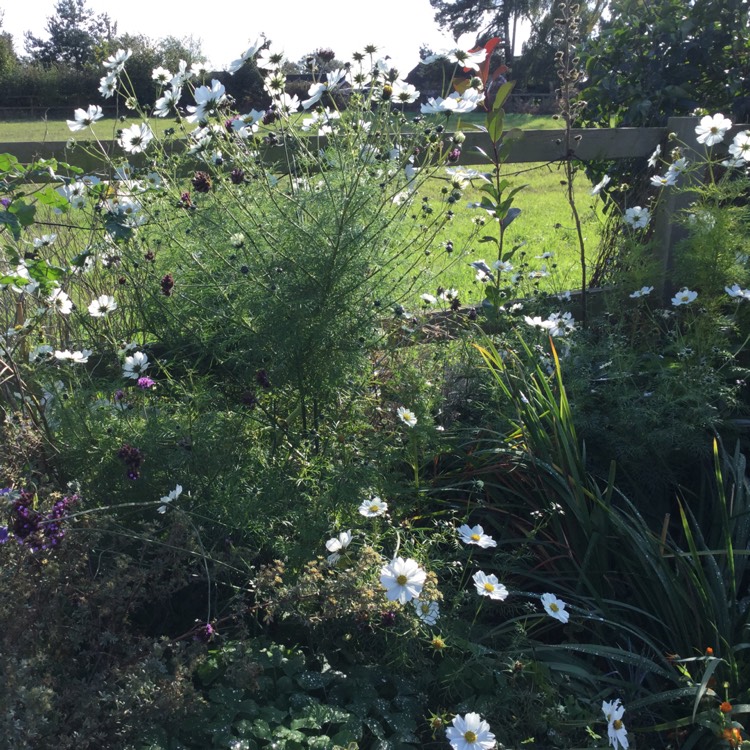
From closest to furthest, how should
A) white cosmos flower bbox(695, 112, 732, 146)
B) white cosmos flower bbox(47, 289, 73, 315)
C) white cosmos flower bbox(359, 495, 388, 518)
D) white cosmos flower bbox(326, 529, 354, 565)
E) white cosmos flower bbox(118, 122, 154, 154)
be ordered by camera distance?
white cosmos flower bbox(326, 529, 354, 565) → white cosmos flower bbox(359, 495, 388, 518) → white cosmos flower bbox(47, 289, 73, 315) → white cosmos flower bbox(118, 122, 154, 154) → white cosmos flower bbox(695, 112, 732, 146)

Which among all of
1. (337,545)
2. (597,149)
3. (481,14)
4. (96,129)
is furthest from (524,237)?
(481,14)

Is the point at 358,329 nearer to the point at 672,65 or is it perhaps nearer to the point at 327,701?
the point at 327,701

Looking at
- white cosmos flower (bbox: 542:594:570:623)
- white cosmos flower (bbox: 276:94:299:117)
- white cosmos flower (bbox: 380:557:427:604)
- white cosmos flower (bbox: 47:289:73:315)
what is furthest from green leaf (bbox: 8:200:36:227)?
white cosmos flower (bbox: 542:594:570:623)

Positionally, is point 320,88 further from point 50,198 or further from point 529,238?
point 529,238

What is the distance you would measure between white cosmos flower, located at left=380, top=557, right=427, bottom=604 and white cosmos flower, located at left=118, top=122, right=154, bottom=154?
180 centimetres

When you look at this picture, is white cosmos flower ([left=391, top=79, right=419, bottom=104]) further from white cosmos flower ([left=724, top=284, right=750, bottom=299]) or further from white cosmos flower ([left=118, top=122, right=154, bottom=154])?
white cosmos flower ([left=724, top=284, right=750, bottom=299])

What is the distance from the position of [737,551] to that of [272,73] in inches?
81.1

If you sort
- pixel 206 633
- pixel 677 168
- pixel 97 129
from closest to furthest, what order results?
pixel 206 633 → pixel 677 168 → pixel 97 129

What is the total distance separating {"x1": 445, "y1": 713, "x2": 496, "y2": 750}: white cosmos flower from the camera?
5.27 feet

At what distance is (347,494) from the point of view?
2.14 metres

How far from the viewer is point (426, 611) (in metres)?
1.79

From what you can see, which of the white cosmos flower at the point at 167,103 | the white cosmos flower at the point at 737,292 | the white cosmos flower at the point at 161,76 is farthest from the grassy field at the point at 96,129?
the white cosmos flower at the point at 167,103

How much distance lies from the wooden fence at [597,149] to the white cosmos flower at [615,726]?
2414 mm

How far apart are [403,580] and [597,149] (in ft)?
10.2
